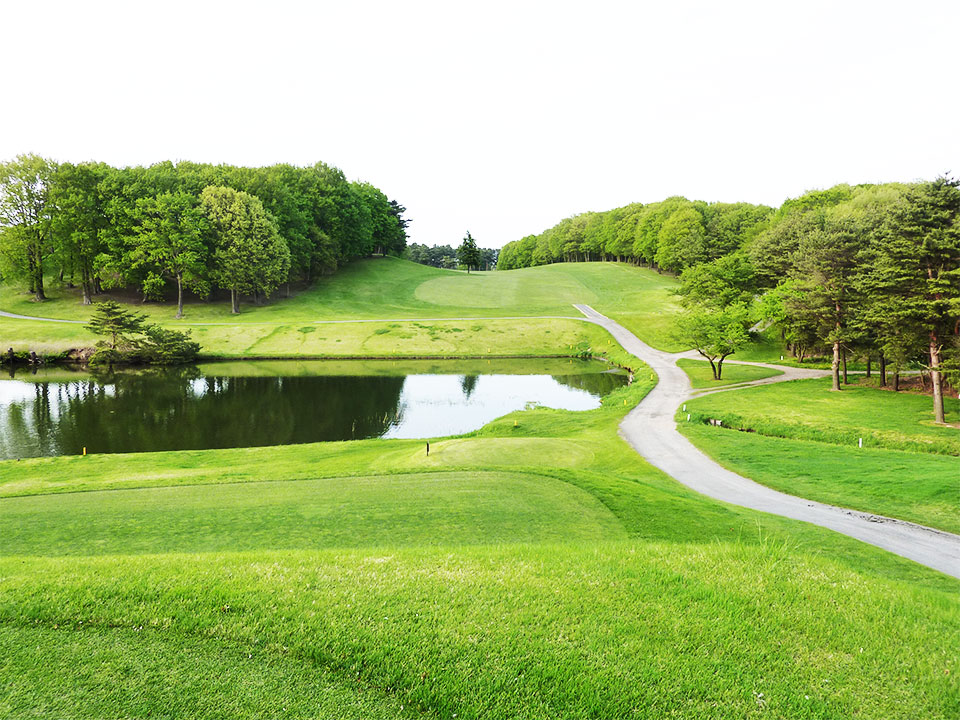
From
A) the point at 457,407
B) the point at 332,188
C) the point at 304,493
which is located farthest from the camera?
the point at 332,188

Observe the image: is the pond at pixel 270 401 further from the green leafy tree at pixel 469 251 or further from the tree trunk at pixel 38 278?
the green leafy tree at pixel 469 251

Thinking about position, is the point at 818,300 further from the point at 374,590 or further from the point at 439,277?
the point at 439,277

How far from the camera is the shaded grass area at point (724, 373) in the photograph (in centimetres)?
4253

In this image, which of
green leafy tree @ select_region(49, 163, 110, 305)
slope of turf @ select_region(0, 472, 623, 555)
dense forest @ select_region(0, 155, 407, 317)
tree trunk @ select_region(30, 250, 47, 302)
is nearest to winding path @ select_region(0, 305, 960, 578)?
slope of turf @ select_region(0, 472, 623, 555)

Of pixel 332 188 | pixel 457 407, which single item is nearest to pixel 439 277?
pixel 332 188

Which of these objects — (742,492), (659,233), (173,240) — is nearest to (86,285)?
(173,240)

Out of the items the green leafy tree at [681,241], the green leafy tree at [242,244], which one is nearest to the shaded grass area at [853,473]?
the green leafy tree at [242,244]

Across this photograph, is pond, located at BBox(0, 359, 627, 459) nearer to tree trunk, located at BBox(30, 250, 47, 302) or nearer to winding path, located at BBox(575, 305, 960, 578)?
winding path, located at BBox(575, 305, 960, 578)

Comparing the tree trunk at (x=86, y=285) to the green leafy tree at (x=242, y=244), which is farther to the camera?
the green leafy tree at (x=242, y=244)

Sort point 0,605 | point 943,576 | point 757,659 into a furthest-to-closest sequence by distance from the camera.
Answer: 1. point 943,576
2. point 0,605
3. point 757,659

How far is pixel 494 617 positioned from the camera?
589 cm

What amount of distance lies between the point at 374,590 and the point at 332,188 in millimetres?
91374

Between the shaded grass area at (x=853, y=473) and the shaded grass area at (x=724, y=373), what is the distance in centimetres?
1663

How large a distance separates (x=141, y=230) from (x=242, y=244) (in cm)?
1236
